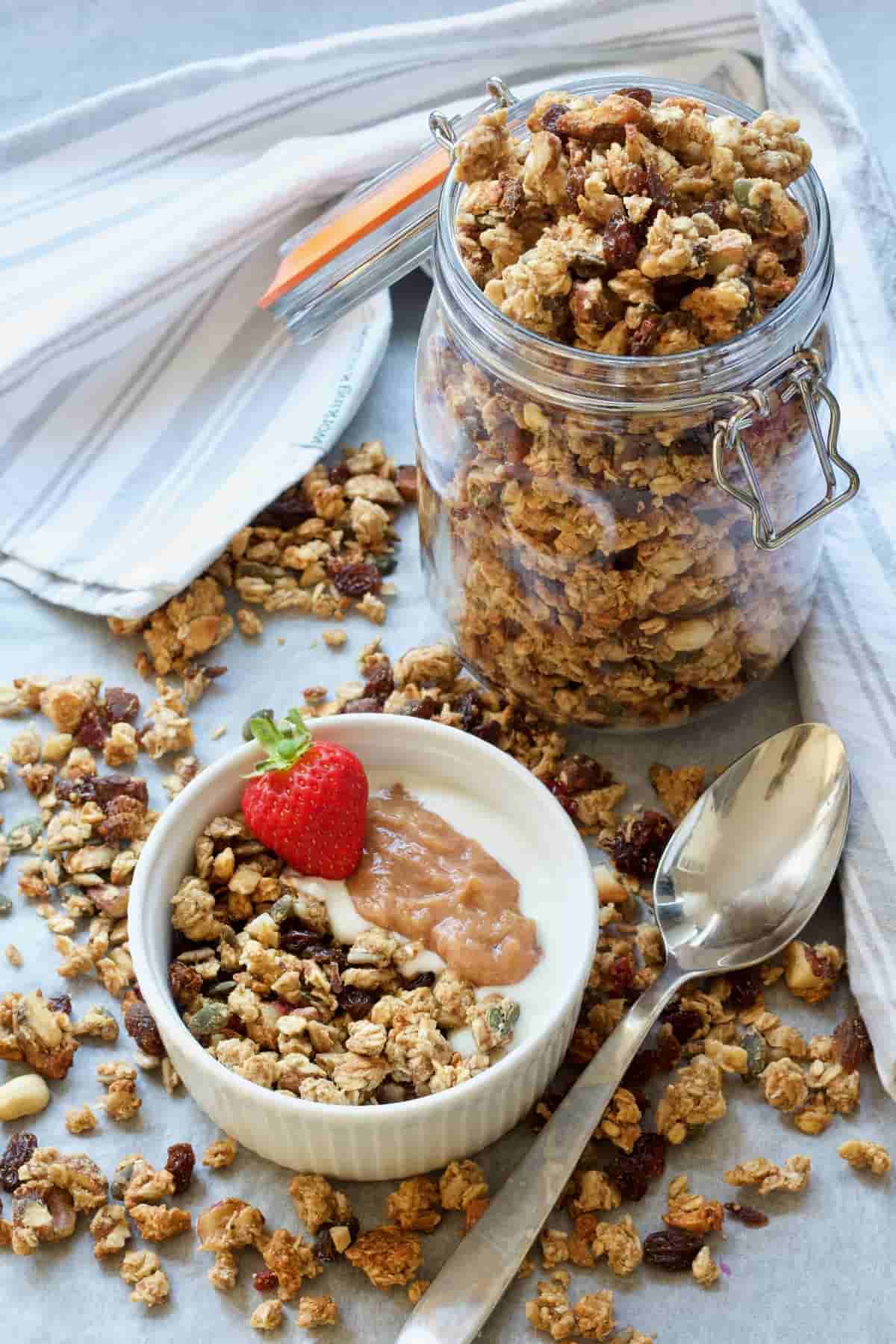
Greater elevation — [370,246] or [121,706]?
[370,246]

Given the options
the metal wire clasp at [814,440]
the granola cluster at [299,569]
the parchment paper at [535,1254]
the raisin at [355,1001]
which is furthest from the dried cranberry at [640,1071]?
the granola cluster at [299,569]

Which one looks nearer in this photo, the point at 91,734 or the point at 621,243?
the point at 621,243

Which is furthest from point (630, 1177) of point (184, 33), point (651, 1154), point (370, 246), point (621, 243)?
point (184, 33)

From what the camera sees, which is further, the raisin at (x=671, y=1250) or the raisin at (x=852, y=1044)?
the raisin at (x=852, y=1044)

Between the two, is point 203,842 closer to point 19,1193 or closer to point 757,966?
point 19,1193

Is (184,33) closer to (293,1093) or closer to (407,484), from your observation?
(407,484)

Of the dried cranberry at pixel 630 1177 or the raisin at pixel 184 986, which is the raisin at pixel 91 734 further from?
the dried cranberry at pixel 630 1177
